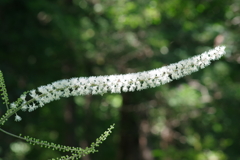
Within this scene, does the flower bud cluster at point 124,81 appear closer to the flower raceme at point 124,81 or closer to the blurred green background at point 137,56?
the flower raceme at point 124,81

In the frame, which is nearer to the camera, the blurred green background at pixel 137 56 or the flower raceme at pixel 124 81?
the flower raceme at pixel 124 81

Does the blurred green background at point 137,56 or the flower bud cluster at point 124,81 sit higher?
the blurred green background at point 137,56

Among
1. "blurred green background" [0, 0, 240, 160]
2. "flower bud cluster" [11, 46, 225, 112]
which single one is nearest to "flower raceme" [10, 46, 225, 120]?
"flower bud cluster" [11, 46, 225, 112]

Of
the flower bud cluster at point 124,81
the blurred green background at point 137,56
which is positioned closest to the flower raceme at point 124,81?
the flower bud cluster at point 124,81

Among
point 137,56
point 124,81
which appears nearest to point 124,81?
point 124,81

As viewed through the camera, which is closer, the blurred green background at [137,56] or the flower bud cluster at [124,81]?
the flower bud cluster at [124,81]

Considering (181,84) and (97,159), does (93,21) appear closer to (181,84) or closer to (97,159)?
(181,84)

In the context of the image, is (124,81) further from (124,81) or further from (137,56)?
(137,56)

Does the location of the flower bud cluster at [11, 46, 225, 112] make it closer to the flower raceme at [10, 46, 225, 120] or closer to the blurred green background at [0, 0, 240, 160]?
the flower raceme at [10, 46, 225, 120]

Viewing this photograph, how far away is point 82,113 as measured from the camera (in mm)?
13148

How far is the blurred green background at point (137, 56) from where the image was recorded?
599cm

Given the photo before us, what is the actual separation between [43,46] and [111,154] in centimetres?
1020

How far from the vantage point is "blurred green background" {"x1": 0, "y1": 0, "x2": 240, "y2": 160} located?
5992 millimetres

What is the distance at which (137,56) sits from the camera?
8172 mm
